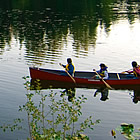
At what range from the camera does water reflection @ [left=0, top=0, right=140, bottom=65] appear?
105 feet

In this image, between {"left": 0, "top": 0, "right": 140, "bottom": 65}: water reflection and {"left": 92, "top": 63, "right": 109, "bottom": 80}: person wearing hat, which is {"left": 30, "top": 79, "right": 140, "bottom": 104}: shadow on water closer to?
{"left": 92, "top": 63, "right": 109, "bottom": 80}: person wearing hat

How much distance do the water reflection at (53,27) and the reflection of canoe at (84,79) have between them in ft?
15.5

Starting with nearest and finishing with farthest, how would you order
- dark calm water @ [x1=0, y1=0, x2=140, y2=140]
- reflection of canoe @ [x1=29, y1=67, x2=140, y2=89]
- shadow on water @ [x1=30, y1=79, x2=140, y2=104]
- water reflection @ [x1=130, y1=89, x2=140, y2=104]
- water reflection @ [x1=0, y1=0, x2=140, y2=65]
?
dark calm water @ [x1=0, y1=0, x2=140, y2=140] → water reflection @ [x1=130, y1=89, x2=140, y2=104] → shadow on water @ [x1=30, y1=79, x2=140, y2=104] → reflection of canoe @ [x1=29, y1=67, x2=140, y2=89] → water reflection @ [x1=0, y1=0, x2=140, y2=65]

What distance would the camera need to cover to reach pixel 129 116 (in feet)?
52.1

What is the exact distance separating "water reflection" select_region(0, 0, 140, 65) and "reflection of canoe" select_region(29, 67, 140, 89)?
15.5 ft

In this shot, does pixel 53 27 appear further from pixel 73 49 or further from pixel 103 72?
pixel 103 72

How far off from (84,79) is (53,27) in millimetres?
24680

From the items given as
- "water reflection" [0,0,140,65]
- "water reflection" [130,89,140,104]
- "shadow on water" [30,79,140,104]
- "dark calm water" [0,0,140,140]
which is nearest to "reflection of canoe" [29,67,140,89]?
"shadow on water" [30,79,140,104]

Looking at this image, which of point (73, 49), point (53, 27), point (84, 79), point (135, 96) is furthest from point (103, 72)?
point (53, 27)

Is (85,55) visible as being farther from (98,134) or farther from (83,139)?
(83,139)

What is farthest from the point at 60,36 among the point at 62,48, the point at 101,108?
the point at 101,108

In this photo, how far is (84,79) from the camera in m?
21.2

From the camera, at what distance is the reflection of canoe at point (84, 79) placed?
21.1 m

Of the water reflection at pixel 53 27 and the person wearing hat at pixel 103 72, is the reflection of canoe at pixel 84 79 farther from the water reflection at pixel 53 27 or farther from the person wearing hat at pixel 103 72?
the water reflection at pixel 53 27
